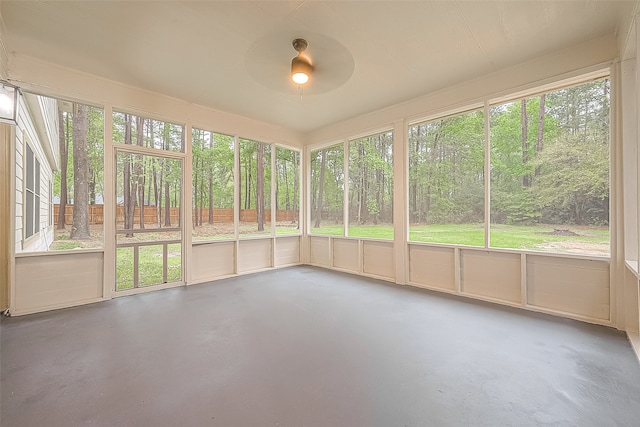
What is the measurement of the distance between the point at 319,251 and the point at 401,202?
241 cm

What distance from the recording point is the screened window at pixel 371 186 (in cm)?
504

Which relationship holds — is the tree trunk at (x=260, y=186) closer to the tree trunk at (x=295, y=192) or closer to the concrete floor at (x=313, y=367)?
the tree trunk at (x=295, y=192)

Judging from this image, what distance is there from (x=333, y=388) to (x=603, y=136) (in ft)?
12.8

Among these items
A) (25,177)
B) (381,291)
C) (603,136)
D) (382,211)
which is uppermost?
(603,136)

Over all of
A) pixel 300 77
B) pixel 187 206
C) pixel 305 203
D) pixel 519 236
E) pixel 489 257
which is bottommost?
pixel 489 257

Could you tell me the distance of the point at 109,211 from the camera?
3875 millimetres

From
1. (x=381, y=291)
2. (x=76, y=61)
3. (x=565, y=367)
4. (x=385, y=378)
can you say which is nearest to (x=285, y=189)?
(x=381, y=291)

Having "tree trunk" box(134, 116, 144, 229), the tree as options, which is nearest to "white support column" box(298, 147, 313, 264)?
the tree

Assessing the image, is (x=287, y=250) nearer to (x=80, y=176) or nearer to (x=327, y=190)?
(x=327, y=190)

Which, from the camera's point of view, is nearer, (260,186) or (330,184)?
(260,186)

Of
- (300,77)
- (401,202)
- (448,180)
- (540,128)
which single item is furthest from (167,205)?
(540,128)

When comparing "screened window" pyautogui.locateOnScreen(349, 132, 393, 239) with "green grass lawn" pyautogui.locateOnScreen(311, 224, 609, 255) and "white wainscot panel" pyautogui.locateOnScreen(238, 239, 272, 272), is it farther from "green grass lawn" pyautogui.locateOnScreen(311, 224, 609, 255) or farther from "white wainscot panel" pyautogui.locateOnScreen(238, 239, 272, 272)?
"white wainscot panel" pyautogui.locateOnScreen(238, 239, 272, 272)

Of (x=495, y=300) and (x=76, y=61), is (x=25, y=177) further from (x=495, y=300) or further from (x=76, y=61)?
(x=495, y=300)

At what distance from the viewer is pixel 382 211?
517 centimetres
